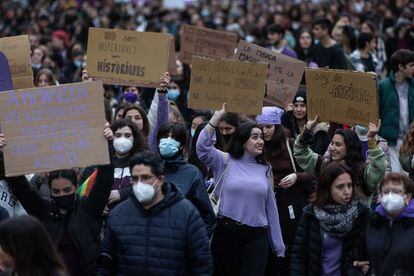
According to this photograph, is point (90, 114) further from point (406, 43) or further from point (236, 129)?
point (406, 43)

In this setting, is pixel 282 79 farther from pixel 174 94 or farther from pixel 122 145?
pixel 174 94

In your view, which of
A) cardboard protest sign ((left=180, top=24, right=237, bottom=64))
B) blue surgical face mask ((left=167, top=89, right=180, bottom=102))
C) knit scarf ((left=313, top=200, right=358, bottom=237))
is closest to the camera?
knit scarf ((left=313, top=200, right=358, bottom=237))

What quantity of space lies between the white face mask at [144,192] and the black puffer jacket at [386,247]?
1.34 m

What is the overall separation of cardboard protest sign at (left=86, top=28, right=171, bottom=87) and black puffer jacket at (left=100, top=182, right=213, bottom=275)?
3.08m

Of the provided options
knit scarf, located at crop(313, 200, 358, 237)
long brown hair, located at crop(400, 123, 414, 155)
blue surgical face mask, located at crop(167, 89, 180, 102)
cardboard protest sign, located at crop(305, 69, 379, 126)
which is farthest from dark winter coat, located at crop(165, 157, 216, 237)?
blue surgical face mask, located at crop(167, 89, 180, 102)

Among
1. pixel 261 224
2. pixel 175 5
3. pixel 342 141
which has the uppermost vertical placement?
pixel 342 141

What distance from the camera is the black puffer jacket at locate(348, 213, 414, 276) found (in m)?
6.79

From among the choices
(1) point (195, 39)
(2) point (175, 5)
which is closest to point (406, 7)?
(2) point (175, 5)

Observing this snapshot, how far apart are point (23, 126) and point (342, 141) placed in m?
2.48

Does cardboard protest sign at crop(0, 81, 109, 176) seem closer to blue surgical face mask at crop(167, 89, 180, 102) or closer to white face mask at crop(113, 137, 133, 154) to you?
white face mask at crop(113, 137, 133, 154)

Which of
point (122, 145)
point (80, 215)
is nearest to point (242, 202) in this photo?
point (122, 145)

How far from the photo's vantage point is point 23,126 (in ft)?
24.5

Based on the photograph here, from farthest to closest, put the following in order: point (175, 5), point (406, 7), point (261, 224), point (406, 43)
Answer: point (175, 5) < point (406, 7) < point (406, 43) < point (261, 224)

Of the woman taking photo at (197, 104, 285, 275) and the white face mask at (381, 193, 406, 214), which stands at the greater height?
the white face mask at (381, 193, 406, 214)
